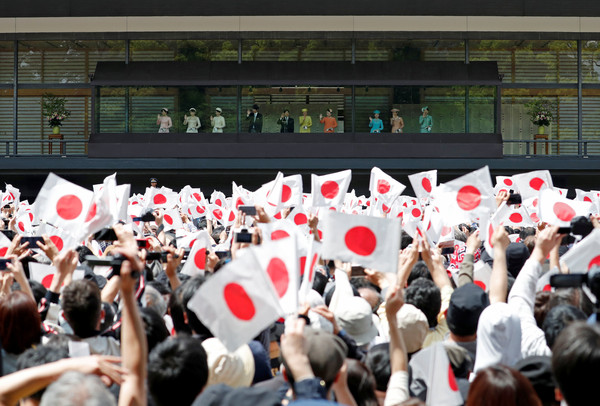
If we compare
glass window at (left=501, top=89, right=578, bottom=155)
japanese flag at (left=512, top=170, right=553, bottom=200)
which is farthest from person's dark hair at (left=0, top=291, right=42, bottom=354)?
glass window at (left=501, top=89, right=578, bottom=155)

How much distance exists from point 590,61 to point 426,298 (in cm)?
3001

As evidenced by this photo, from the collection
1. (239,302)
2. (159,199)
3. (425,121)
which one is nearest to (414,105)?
(425,121)

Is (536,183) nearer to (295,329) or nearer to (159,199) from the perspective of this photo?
(159,199)

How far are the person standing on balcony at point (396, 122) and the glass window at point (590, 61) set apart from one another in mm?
7847

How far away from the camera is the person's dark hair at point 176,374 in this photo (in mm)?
3717

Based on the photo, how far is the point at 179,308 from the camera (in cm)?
514

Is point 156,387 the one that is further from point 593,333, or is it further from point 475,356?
point 475,356

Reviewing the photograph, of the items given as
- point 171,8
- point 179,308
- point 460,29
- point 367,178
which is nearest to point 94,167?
point 171,8

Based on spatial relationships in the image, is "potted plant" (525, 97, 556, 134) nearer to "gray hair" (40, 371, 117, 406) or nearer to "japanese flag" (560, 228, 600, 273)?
"japanese flag" (560, 228, 600, 273)

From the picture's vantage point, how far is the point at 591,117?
33.0 meters

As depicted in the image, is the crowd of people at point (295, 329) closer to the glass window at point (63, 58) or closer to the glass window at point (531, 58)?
the glass window at point (531, 58)

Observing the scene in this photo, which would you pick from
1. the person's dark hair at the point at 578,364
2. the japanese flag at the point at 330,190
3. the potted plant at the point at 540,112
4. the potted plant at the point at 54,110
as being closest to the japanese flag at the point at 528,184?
the japanese flag at the point at 330,190

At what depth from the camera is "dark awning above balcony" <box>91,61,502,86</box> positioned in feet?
100

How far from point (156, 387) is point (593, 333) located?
177 cm
